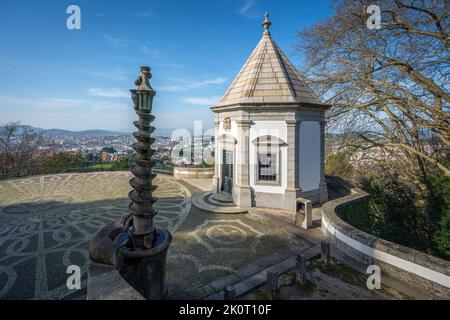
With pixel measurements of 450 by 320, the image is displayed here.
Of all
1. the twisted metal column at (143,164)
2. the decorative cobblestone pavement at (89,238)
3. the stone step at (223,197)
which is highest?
the twisted metal column at (143,164)

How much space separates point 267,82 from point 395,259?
9105 millimetres

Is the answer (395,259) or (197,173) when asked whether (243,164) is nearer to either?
(395,259)

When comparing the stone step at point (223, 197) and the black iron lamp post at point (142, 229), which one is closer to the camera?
the black iron lamp post at point (142, 229)

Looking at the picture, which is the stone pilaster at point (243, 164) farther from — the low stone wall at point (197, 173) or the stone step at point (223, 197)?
the low stone wall at point (197, 173)

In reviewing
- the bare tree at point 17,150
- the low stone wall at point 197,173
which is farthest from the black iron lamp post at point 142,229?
the bare tree at point 17,150

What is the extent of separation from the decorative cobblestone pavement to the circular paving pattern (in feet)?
0.08

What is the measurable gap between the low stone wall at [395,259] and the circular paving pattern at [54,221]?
6297 millimetres

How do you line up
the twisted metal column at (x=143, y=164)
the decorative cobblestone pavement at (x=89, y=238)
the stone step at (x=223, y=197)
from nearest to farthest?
the twisted metal column at (x=143, y=164)
the decorative cobblestone pavement at (x=89, y=238)
the stone step at (x=223, y=197)

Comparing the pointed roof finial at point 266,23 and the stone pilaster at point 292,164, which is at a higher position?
the pointed roof finial at point 266,23

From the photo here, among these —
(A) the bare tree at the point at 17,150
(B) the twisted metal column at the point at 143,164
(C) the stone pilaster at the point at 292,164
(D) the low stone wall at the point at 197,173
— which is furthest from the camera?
(A) the bare tree at the point at 17,150

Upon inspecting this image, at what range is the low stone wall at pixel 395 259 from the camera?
4.92m

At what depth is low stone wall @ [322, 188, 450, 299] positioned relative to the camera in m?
4.92

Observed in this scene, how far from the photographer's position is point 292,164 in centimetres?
1071
